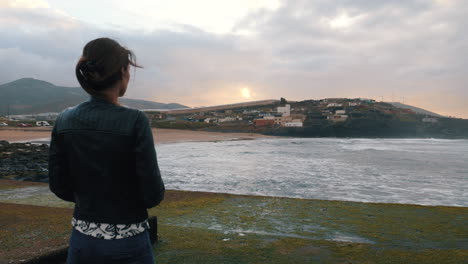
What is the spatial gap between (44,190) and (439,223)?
9627mm

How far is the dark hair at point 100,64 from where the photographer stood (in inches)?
67.1

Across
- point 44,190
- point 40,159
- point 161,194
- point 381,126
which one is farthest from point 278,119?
point 161,194

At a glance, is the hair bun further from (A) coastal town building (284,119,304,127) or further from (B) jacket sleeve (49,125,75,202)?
(A) coastal town building (284,119,304,127)

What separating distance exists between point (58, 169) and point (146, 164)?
1.81ft

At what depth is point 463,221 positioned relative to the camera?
663 cm

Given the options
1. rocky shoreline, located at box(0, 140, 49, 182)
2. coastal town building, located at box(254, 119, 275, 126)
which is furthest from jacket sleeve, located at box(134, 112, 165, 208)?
coastal town building, located at box(254, 119, 275, 126)

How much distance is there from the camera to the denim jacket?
167 cm

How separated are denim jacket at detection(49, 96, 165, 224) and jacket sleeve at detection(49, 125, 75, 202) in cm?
6

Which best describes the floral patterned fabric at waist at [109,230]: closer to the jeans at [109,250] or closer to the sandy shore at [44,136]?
the jeans at [109,250]

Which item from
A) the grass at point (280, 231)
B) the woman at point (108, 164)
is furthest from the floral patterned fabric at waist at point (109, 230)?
the grass at point (280, 231)

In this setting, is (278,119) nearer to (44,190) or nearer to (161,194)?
(44,190)

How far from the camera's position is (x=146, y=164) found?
1683 mm

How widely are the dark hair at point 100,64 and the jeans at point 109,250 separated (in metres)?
0.75

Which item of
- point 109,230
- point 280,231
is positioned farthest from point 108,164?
point 280,231
